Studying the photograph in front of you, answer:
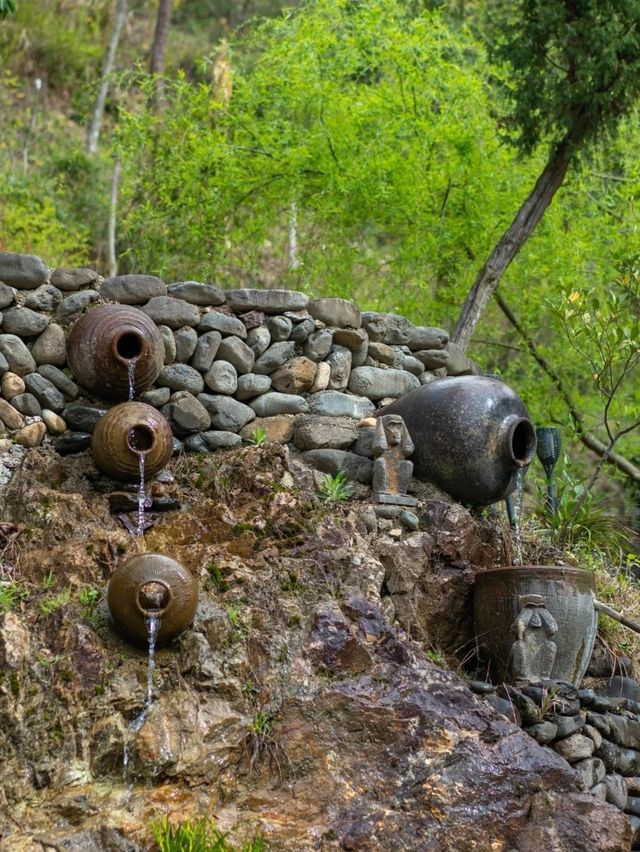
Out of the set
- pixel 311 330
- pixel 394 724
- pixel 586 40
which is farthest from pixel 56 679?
pixel 586 40

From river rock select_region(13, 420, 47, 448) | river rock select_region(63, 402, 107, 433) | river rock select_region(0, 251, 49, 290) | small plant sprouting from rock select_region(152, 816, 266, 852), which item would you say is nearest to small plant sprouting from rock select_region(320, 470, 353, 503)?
river rock select_region(63, 402, 107, 433)

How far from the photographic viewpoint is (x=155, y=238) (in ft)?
35.2

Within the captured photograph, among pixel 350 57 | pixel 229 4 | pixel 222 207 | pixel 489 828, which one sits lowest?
pixel 489 828

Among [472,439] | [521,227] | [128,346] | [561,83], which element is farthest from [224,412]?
[561,83]

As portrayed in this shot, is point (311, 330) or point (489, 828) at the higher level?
point (311, 330)

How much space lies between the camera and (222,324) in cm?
684

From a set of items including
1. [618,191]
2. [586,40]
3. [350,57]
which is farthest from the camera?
[618,191]

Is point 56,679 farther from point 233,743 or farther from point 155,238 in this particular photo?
point 155,238

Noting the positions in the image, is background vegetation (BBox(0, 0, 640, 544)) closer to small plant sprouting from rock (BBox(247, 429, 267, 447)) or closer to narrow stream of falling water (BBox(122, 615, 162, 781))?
small plant sprouting from rock (BBox(247, 429, 267, 447))

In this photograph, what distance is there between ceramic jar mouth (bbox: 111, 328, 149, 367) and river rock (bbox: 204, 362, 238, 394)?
1.92 feet

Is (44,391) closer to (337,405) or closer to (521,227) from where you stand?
(337,405)

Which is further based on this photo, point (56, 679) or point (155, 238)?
point (155, 238)

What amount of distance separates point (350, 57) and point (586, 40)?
2.24m

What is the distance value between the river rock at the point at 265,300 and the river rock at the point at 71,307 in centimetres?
91
